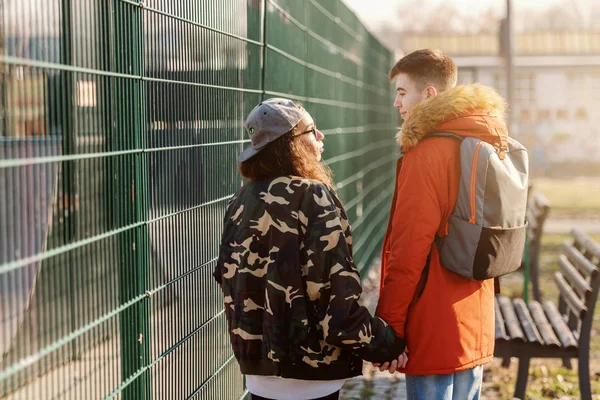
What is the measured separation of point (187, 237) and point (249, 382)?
910mm

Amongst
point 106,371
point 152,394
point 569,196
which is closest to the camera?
point 106,371

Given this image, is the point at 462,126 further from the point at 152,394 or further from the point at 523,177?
the point at 152,394

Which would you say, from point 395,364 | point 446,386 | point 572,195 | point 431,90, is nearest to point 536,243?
point 431,90

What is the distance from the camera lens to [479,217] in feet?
12.3

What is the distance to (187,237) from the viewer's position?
4.27m

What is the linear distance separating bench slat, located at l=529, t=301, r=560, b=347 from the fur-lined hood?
2440 millimetres

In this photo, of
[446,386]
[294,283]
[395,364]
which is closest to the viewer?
[294,283]

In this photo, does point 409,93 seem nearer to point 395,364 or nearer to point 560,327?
point 395,364

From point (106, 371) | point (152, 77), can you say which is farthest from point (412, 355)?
point (152, 77)

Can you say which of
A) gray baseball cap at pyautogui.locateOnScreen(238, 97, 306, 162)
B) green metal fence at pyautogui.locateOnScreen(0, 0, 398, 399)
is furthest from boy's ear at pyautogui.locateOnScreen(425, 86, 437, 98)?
green metal fence at pyautogui.locateOnScreen(0, 0, 398, 399)

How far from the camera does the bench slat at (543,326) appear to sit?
19.7 ft

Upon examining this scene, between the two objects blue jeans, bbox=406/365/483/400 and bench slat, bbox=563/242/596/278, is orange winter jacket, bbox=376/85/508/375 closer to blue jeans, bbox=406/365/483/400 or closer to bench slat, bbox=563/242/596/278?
blue jeans, bbox=406/365/483/400

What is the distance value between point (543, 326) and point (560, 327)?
0.34ft

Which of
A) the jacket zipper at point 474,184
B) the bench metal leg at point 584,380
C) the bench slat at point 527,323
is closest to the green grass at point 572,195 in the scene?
the bench slat at point 527,323
